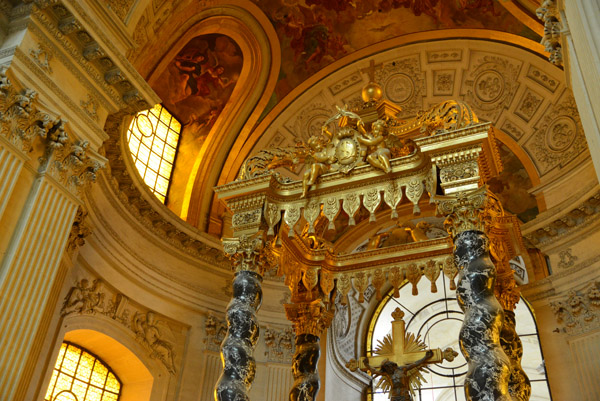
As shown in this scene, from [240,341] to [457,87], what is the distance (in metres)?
7.56

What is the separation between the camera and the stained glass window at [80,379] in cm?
842

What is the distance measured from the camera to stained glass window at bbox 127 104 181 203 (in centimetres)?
1077

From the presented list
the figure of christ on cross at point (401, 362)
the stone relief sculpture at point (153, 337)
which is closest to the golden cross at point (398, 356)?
the figure of christ on cross at point (401, 362)

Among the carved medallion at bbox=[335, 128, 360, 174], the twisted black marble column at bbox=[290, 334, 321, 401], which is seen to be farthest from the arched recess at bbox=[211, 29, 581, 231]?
the carved medallion at bbox=[335, 128, 360, 174]

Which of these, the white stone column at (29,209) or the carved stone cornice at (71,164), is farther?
the carved stone cornice at (71,164)

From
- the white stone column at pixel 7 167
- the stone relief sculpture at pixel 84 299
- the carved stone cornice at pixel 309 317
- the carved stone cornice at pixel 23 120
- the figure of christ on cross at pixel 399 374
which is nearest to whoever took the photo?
the white stone column at pixel 7 167

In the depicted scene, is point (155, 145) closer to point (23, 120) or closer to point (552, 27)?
point (23, 120)

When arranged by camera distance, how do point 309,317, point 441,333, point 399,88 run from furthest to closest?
point 441,333
point 399,88
point 309,317

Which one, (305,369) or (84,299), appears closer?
(305,369)

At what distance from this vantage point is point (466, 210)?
6328mm

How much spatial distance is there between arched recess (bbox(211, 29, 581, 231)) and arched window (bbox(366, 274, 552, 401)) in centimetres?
321

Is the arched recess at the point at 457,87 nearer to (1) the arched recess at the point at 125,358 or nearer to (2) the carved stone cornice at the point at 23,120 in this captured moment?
(1) the arched recess at the point at 125,358

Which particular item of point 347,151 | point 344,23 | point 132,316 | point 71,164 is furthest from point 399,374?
point 344,23

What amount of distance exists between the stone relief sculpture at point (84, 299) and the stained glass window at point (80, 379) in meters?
0.77
